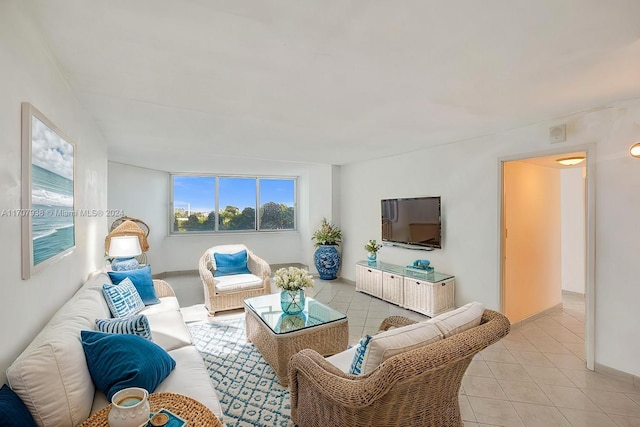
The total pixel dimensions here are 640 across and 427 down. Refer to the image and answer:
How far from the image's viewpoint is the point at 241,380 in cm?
256

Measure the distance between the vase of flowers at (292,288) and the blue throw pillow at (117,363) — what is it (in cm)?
142

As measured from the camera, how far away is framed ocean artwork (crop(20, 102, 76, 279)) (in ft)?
4.73

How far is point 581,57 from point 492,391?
2.42 m

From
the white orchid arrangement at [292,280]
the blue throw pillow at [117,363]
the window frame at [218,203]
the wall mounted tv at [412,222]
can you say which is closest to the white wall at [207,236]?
the window frame at [218,203]

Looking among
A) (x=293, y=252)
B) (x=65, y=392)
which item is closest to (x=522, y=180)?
(x=65, y=392)

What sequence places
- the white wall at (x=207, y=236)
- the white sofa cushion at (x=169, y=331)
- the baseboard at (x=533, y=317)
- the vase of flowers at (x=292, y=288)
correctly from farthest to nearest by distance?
the white wall at (x=207, y=236) → the baseboard at (x=533, y=317) → the vase of flowers at (x=292, y=288) → the white sofa cushion at (x=169, y=331)

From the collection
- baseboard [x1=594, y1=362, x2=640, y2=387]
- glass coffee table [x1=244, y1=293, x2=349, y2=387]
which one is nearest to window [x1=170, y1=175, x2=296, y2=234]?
glass coffee table [x1=244, y1=293, x2=349, y2=387]

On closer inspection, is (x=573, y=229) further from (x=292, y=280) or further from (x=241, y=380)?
(x=241, y=380)

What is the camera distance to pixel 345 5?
1344 millimetres

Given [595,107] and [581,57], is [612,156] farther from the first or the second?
[581,57]

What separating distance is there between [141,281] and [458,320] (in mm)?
2928

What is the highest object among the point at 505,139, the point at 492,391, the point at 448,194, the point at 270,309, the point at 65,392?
the point at 505,139

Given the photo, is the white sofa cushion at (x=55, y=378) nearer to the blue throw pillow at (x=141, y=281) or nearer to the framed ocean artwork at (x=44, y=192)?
the framed ocean artwork at (x=44, y=192)

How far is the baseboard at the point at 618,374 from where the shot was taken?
251cm
